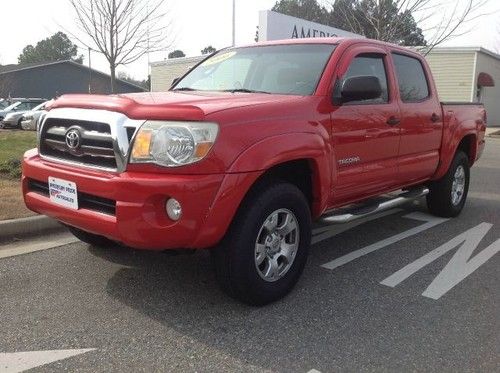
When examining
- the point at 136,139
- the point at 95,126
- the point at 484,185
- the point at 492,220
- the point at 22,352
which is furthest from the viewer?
the point at 484,185

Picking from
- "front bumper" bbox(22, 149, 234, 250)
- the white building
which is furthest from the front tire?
the white building

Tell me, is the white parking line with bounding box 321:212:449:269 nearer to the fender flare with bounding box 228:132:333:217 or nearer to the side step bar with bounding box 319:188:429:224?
the side step bar with bounding box 319:188:429:224

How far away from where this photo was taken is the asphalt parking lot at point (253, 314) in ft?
9.45

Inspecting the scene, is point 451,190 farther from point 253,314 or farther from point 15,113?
point 15,113

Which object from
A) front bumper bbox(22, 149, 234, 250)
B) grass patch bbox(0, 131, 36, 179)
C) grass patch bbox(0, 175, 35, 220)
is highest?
front bumper bbox(22, 149, 234, 250)

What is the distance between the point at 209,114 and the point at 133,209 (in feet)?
2.35

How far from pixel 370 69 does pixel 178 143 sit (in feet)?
7.55

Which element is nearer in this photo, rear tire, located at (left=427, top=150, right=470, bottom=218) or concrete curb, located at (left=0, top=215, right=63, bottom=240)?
concrete curb, located at (left=0, top=215, right=63, bottom=240)

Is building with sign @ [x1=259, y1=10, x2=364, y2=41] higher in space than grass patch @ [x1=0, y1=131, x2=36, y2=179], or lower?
higher

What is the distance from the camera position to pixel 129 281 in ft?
12.9

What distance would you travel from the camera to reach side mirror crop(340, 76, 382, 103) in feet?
12.4

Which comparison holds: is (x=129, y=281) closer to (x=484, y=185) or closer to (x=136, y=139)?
(x=136, y=139)

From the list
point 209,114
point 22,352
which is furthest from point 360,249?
point 22,352

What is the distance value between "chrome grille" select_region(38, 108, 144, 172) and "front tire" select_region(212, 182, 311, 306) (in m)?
0.83
